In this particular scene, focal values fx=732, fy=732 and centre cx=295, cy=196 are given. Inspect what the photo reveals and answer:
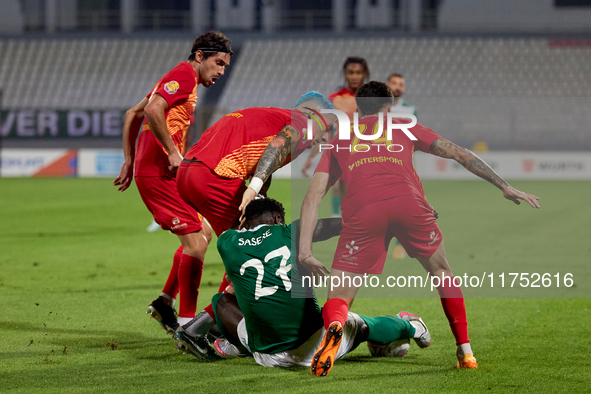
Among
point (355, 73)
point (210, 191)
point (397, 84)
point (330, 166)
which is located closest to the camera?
point (330, 166)

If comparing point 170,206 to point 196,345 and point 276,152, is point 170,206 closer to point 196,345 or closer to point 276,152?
point 276,152

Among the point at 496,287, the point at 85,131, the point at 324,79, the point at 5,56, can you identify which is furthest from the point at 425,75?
the point at 496,287

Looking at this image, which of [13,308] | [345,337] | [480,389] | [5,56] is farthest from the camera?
[5,56]

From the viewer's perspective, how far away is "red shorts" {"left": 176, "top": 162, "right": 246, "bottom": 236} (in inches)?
161

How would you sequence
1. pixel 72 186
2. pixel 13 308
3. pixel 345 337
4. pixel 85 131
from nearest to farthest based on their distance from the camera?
pixel 345 337
pixel 13 308
pixel 72 186
pixel 85 131

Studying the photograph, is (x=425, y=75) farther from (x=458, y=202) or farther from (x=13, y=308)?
(x=13, y=308)

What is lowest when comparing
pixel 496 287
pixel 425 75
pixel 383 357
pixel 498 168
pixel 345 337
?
pixel 498 168

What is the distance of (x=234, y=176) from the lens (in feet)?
13.6

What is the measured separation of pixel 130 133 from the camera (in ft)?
15.6

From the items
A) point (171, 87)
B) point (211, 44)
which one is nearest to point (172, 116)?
point (171, 87)

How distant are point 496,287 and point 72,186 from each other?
50.6ft

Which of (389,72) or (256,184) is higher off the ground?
Answer: (256,184)

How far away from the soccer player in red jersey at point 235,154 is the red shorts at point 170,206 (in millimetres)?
341

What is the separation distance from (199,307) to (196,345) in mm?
1476
